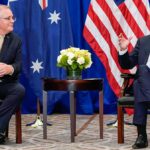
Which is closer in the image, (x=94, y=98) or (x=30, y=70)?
(x=30, y=70)

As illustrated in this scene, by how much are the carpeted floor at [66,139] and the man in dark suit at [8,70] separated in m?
0.34

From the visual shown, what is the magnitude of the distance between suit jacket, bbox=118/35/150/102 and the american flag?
2.07 meters

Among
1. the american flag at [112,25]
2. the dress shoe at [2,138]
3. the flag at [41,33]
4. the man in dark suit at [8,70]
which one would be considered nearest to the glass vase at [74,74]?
the man in dark suit at [8,70]

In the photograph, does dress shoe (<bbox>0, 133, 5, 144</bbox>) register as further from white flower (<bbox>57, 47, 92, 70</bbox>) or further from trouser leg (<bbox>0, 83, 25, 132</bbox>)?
white flower (<bbox>57, 47, 92, 70</bbox>)

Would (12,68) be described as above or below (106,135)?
above

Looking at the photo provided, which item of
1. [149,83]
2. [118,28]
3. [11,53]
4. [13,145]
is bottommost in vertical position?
[13,145]

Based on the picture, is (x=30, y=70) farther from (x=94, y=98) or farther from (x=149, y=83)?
(x=149, y=83)

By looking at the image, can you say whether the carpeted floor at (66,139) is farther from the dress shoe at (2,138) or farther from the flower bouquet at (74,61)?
the flower bouquet at (74,61)

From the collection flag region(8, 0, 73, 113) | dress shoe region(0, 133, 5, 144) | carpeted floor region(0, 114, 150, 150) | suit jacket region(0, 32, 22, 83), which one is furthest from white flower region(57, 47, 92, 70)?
flag region(8, 0, 73, 113)

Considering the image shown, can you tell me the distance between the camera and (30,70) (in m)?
6.75

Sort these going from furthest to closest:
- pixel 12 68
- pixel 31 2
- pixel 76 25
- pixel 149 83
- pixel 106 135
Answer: pixel 76 25
pixel 31 2
pixel 106 135
pixel 12 68
pixel 149 83

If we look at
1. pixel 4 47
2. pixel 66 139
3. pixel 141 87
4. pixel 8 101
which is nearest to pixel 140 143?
pixel 141 87

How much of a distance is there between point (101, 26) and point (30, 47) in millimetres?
1112

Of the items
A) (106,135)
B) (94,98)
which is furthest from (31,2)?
(106,135)
